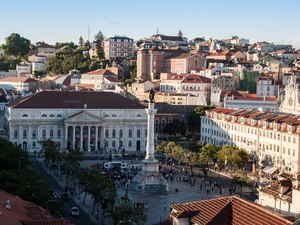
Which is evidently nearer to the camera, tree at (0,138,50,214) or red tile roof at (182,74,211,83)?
tree at (0,138,50,214)

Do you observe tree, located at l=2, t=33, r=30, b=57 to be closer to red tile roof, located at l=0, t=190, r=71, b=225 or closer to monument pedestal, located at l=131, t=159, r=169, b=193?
monument pedestal, located at l=131, t=159, r=169, b=193

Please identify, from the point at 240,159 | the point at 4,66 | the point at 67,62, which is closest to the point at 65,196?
the point at 240,159

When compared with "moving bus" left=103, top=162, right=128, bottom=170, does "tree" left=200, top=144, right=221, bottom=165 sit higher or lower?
higher

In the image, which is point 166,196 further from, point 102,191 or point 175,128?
point 175,128

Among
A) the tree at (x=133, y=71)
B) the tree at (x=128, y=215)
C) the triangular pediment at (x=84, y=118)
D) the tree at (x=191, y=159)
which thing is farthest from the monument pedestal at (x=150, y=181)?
the tree at (x=133, y=71)

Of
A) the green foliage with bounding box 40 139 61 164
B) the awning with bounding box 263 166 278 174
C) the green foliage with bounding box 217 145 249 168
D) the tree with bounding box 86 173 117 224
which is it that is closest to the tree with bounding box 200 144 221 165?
the green foliage with bounding box 217 145 249 168

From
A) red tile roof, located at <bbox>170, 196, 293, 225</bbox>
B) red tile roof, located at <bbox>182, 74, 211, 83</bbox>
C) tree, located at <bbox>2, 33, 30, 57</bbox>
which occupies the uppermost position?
tree, located at <bbox>2, 33, 30, 57</bbox>

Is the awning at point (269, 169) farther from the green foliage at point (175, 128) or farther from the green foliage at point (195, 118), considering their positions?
the green foliage at point (175, 128)
